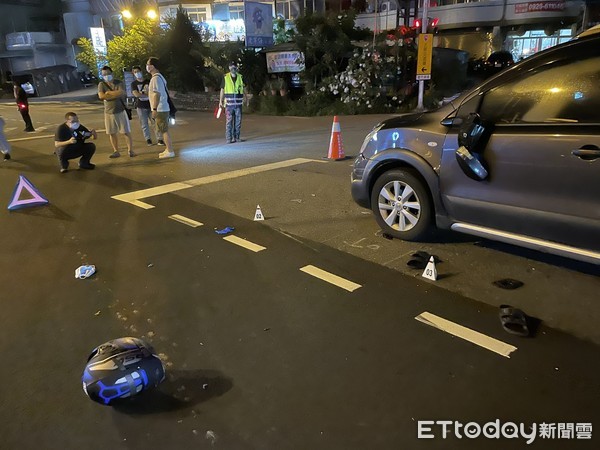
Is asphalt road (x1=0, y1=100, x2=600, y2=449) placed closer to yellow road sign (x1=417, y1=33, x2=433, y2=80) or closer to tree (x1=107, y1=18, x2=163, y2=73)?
yellow road sign (x1=417, y1=33, x2=433, y2=80)

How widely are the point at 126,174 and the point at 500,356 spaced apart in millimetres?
7361

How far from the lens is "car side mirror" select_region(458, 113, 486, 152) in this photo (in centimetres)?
407

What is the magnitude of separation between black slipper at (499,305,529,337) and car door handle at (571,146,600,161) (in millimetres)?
1200

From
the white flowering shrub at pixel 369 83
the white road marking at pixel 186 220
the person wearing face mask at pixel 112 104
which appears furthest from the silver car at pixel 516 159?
the white flowering shrub at pixel 369 83

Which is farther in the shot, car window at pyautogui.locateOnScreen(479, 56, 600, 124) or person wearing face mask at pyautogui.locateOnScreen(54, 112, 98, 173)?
person wearing face mask at pyautogui.locateOnScreen(54, 112, 98, 173)

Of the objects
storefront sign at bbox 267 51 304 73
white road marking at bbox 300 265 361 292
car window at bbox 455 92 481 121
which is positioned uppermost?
storefront sign at bbox 267 51 304 73

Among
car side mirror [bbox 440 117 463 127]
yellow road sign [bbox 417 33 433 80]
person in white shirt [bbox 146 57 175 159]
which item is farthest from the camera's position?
yellow road sign [bbox 417 33 433 80]

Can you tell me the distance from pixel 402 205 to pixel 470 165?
969 millimetres

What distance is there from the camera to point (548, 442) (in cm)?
246

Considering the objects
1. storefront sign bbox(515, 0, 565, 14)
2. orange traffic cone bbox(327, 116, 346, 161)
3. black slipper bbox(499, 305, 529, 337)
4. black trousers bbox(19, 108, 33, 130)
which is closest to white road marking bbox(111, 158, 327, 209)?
orange traffic cone bbox(327, 116, 346, 161)

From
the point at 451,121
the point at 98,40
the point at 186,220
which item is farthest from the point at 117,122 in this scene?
the point at 98,40

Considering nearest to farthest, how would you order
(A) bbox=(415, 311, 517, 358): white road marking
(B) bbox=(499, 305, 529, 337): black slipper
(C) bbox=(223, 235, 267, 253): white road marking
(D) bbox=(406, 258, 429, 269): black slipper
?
(A) bbox=(415, 311, 517, 358): white road marking
(B) bbox=(499, 305, 529, 337): black slipper
(D) bbox=(406, 258, 429, 269): black slipper
(C) bbox=(223, 235, 267, 253): white road marking

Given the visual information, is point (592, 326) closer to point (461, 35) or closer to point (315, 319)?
point (315, 319)

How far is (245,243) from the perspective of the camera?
5207mm
